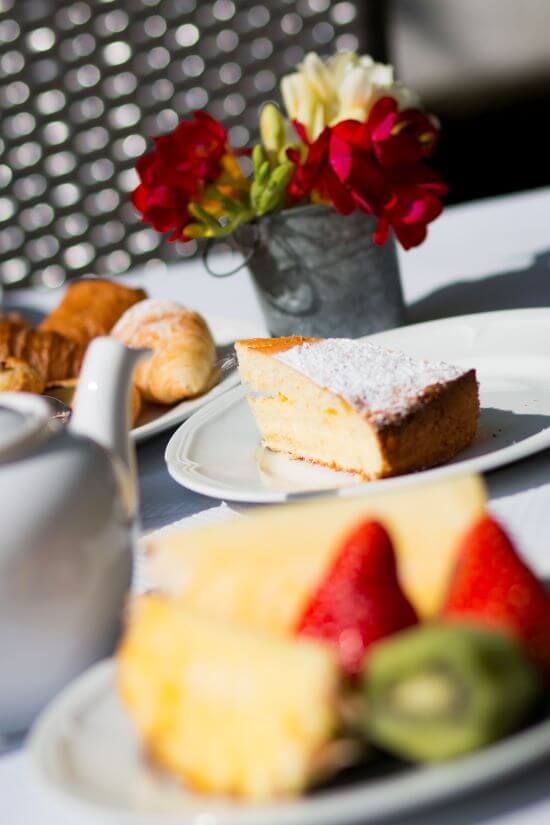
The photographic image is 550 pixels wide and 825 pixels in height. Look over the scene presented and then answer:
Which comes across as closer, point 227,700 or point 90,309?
point 227,700

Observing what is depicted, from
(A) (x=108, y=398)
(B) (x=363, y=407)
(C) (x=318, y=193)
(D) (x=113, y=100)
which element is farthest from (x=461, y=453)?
(D) (x=113, y=100)

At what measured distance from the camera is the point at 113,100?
3385 millimetres

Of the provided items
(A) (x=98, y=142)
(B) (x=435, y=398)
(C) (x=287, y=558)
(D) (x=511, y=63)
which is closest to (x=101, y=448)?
(C) (x=287, y=558)

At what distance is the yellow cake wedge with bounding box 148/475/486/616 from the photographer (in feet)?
1.41

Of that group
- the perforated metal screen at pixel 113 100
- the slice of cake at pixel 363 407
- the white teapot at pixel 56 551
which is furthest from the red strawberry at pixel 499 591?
the perforated metal screen at pixel 113 100

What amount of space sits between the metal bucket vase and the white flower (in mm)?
76

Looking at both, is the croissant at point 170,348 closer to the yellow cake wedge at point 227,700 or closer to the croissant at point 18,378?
the croissant at point 18,378

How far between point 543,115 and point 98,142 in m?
1.19

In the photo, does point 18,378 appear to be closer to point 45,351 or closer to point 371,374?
point 45,351

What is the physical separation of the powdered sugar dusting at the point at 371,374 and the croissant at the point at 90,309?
450 mm

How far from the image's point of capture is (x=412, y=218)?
98cm

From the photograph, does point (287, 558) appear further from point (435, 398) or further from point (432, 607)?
point (435, 398)

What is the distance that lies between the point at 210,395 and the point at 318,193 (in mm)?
186

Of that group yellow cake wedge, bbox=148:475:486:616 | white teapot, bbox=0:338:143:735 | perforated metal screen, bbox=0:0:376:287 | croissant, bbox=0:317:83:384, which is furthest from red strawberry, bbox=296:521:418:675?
perforated metal screen, bbox=0:0:376:287
